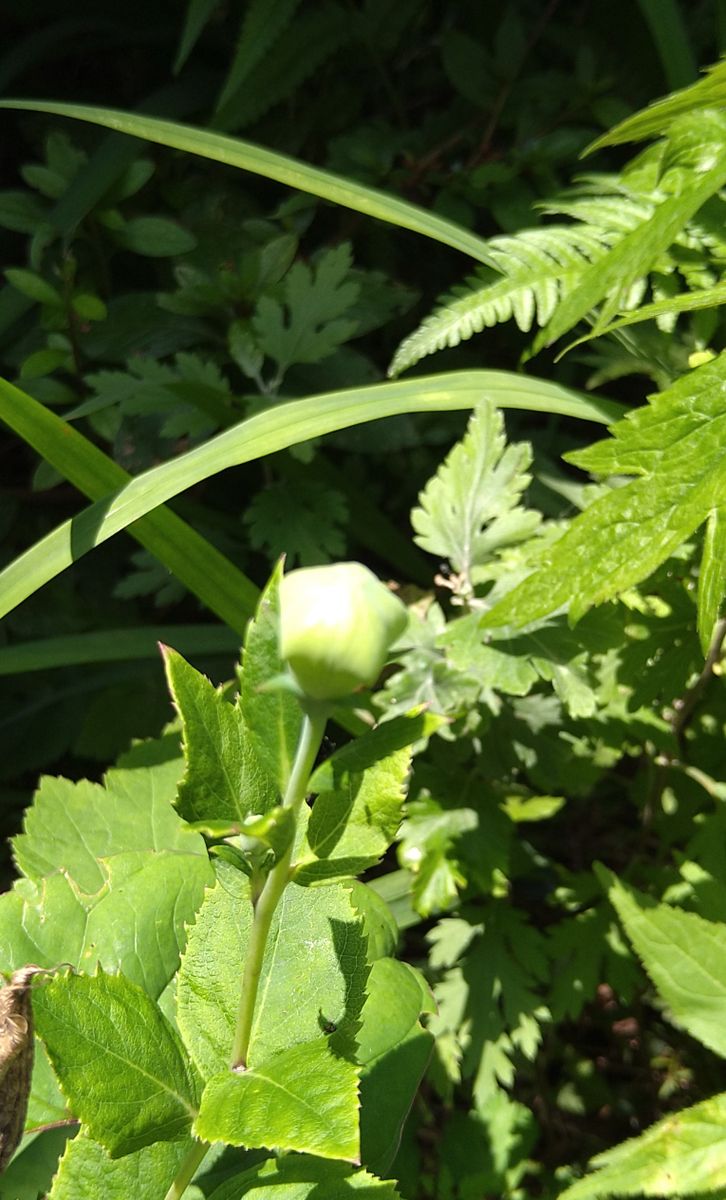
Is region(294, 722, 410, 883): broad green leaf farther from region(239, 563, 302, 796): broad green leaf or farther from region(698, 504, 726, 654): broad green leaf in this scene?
region(698, 504, 726, 654): broad green leaf

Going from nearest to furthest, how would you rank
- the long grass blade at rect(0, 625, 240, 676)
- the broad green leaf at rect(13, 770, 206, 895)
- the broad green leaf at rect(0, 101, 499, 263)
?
the broad green leaf at rect(13, 770, 206, 895), the broad green leaf at rect(0, 101, 499, 263), the long grass blade at rect(0, 625, 240, 676)

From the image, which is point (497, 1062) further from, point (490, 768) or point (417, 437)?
point (417, 437)

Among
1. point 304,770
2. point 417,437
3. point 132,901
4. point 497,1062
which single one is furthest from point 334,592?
point 417,437

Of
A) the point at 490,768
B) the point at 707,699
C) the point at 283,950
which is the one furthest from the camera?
the point at 707,699

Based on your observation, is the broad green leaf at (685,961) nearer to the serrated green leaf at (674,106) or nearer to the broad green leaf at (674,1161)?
the broad green leaf at (674,1161)

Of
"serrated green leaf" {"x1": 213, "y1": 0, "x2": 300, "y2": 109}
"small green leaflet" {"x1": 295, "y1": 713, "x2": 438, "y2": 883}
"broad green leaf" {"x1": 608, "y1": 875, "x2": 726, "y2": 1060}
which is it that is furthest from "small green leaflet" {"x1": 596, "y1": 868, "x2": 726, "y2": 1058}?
"serrated green leaf" {"x1": 213, "y1": 0, "x2": 300, "y2": 109}

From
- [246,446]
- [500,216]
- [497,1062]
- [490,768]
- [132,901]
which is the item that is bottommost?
[497,1062]

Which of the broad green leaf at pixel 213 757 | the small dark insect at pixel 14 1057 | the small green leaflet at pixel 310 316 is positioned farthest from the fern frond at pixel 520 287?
the small dark insect at pixel 14 1057
